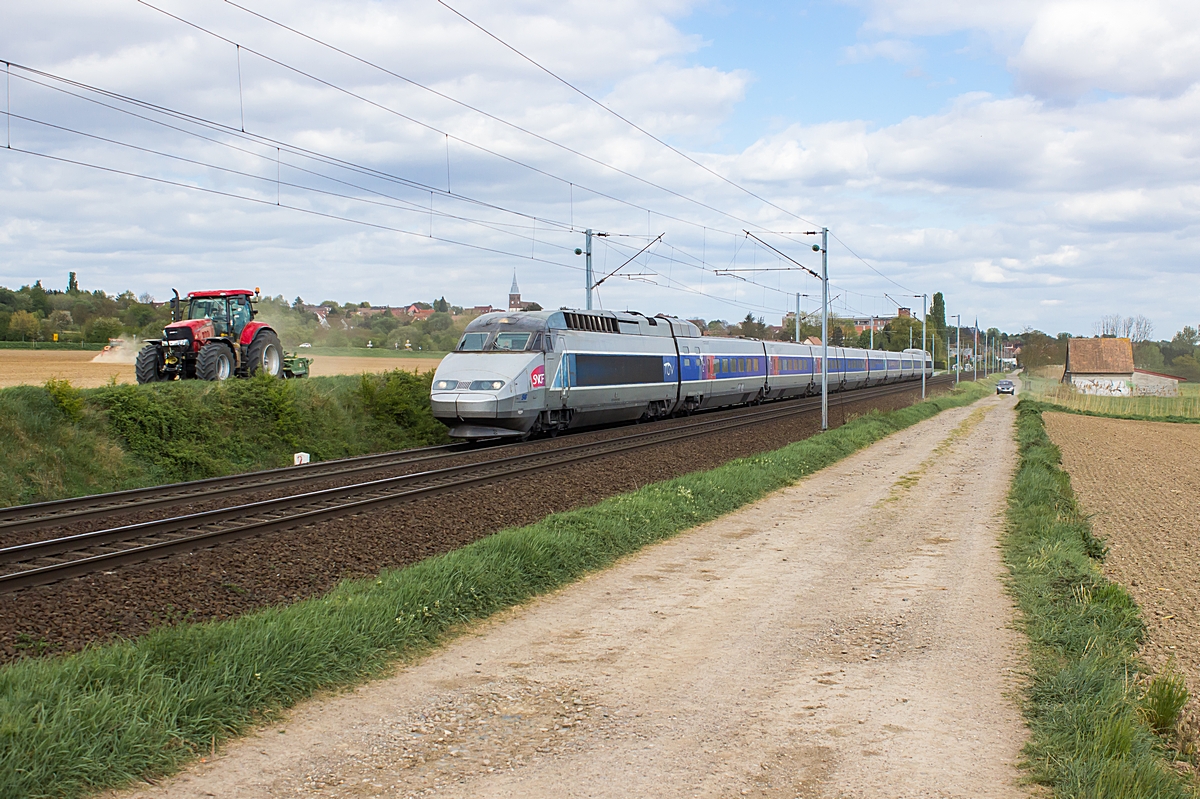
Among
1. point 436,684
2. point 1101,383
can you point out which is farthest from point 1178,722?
point 1101,383

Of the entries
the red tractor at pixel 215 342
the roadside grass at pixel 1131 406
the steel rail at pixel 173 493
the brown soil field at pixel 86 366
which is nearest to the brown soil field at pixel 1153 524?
the steel rail at pixel 173 493

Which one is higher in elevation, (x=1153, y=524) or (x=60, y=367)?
(x=60, y=367)

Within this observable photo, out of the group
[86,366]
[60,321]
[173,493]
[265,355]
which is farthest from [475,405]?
[60,321]

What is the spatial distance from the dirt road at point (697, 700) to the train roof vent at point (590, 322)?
16.0 m

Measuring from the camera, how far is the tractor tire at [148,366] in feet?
79.9

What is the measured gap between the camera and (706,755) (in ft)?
18.7

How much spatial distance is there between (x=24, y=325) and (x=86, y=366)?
1175 cm

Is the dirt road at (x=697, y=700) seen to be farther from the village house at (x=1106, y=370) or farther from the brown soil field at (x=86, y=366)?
the village house at (x=1106, y=370)

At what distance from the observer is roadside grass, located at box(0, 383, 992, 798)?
5.18 meters

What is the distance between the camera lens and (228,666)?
6434 mm

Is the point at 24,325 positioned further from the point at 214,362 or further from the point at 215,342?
the point at 214,362

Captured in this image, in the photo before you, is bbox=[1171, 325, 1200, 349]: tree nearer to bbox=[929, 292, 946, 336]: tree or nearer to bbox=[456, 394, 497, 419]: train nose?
bbox=[929, 292, 946, 336]: tree

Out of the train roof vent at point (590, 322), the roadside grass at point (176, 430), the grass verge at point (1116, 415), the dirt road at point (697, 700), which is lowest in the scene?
the grass verge at point (1116, 415)

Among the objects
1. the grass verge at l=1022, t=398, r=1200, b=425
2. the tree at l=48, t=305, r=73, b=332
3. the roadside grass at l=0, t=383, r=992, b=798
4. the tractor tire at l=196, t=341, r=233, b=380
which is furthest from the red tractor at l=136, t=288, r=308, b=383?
the grass verge at l=1022, t=398, r=1200, b=425
